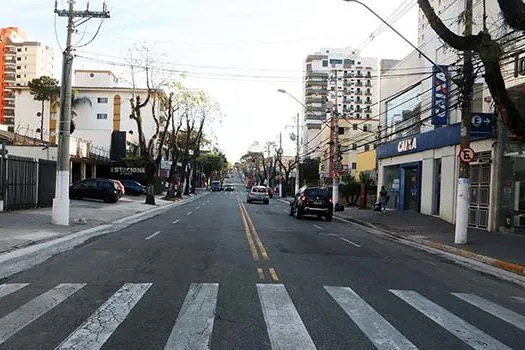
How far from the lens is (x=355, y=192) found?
1821 inches

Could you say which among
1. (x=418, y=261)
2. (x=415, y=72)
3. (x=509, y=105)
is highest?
(x=415, y=72)

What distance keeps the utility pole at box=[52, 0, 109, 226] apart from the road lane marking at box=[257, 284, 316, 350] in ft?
40.8

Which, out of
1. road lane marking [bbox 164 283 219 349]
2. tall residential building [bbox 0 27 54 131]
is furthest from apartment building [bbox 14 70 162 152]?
road lane marking [bbox 164 283 219 349]

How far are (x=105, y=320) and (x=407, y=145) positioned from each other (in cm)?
2938

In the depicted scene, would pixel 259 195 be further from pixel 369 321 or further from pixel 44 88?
pixel 369 321

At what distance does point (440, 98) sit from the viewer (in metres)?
26.8

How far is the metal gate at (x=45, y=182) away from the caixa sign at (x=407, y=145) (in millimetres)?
19811

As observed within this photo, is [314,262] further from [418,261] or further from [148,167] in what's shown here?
[148,167]

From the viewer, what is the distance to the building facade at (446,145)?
2192cm

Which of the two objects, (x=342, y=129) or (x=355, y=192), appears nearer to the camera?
(x=355, y=192)

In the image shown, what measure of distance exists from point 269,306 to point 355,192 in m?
39.1

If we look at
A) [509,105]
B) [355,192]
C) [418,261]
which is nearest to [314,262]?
[418,261]

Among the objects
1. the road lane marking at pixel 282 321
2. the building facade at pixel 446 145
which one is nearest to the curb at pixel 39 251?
the road lane marking at pixel 282 321

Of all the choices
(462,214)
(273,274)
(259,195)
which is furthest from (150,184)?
(273,274)
